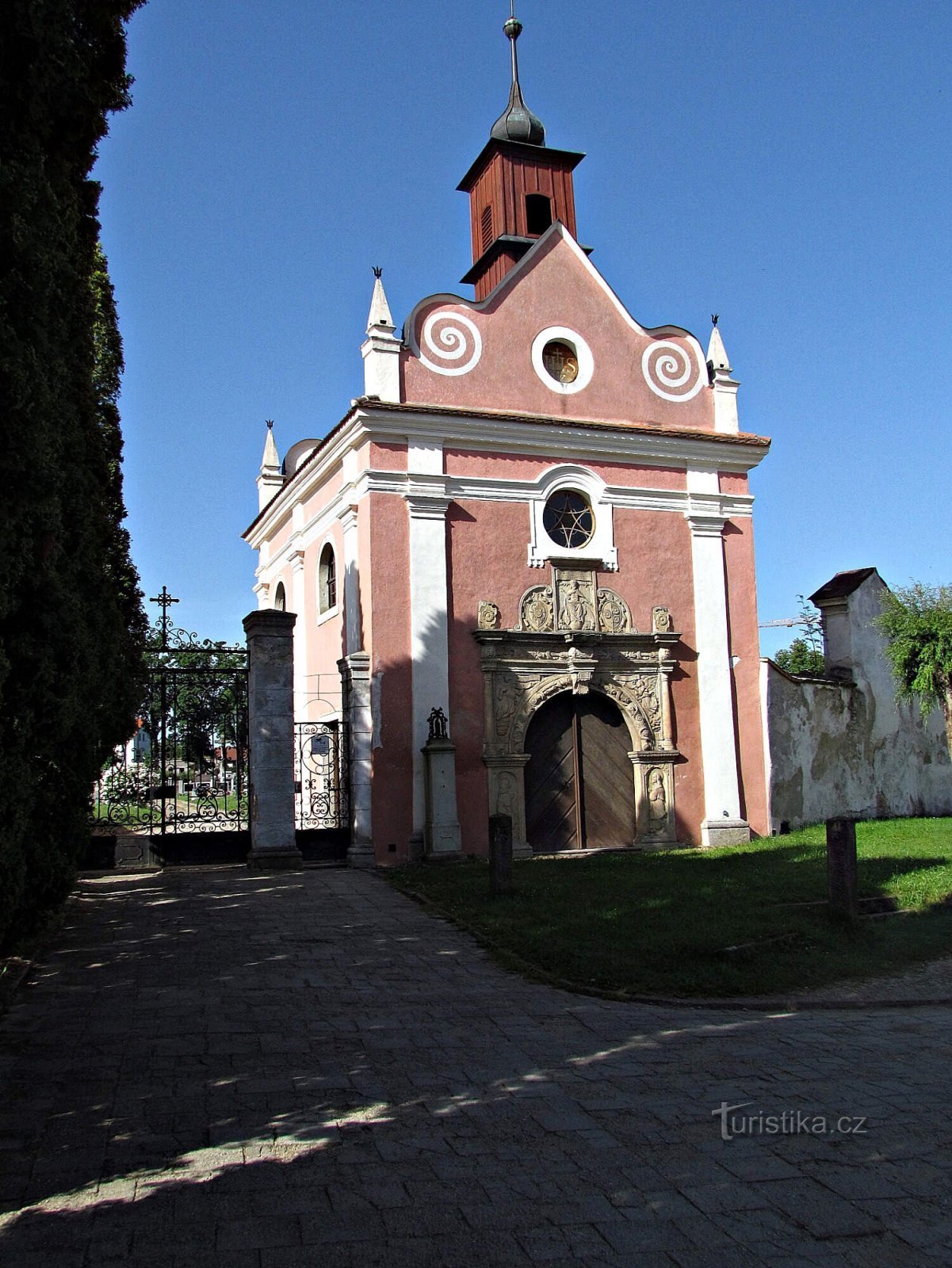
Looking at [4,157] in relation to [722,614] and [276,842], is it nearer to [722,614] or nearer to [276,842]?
[276,842]

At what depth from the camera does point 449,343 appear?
17547 mm

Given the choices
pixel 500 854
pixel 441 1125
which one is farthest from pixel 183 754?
pixel 441 1125

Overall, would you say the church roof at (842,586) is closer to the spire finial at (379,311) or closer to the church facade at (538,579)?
the church facade at (538,579)

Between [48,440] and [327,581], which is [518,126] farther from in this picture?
[48,440]

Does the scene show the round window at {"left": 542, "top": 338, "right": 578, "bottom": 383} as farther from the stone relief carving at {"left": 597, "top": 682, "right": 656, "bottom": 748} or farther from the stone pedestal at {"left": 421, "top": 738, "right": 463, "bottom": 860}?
the stone pedestal at {"left": 421, "top": 738, "right": 463, "bottom": 860}

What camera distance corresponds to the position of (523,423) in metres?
17.6

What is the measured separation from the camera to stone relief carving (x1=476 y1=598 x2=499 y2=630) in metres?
16.9

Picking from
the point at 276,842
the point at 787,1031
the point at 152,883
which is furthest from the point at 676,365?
the point at 787,1031

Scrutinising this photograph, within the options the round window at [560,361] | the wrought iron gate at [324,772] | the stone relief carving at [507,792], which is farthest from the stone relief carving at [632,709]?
the round window at [560,361]

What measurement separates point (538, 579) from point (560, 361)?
3956mm

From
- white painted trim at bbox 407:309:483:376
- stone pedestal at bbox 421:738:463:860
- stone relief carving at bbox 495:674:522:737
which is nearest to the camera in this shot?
stone pedestal at bbox 421:738:463:860

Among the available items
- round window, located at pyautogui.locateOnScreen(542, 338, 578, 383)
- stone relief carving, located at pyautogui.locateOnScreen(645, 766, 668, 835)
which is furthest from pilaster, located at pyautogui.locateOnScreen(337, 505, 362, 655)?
stone relief carving, located at pyautogui.locateOnScreen(645, 766, 668, 835)

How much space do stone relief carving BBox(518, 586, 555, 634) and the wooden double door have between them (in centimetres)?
119

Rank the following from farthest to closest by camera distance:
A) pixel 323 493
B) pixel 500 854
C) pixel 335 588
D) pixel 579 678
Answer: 1. pixel 323 493
2. pixel 335 588
3. pixel 579 678
4. pixel 500 854
